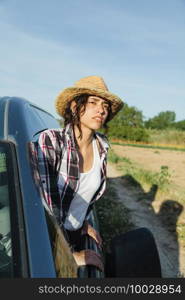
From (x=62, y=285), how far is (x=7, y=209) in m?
0.40

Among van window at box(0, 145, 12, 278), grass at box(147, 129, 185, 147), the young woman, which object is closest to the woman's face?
the young woman

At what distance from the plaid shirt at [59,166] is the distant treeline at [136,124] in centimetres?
1741

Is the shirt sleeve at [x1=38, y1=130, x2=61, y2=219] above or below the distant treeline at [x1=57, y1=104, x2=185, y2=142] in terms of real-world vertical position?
below

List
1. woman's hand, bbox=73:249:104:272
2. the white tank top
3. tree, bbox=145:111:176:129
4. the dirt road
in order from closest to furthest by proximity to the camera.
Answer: woman's hand, bbox=73:249:104:272, the white tank top, the dirt road, tree, bbox=145:111:176:129

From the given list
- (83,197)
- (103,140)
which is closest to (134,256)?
(83,197)

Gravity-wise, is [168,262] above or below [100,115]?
below

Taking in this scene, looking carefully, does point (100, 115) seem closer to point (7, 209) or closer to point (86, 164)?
point (86, 164)

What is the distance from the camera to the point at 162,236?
5.02m

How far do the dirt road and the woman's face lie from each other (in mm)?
2234

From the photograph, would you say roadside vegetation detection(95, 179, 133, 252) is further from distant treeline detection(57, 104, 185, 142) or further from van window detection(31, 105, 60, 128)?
distant treeline detection(57, 104, 185, 142)

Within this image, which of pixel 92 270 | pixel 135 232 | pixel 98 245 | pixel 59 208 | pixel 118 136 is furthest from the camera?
pixel 118 136

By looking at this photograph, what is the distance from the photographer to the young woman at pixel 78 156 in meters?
1.79

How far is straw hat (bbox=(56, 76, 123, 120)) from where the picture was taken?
207 cm

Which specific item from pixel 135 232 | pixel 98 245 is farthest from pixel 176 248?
pixel 135 232
